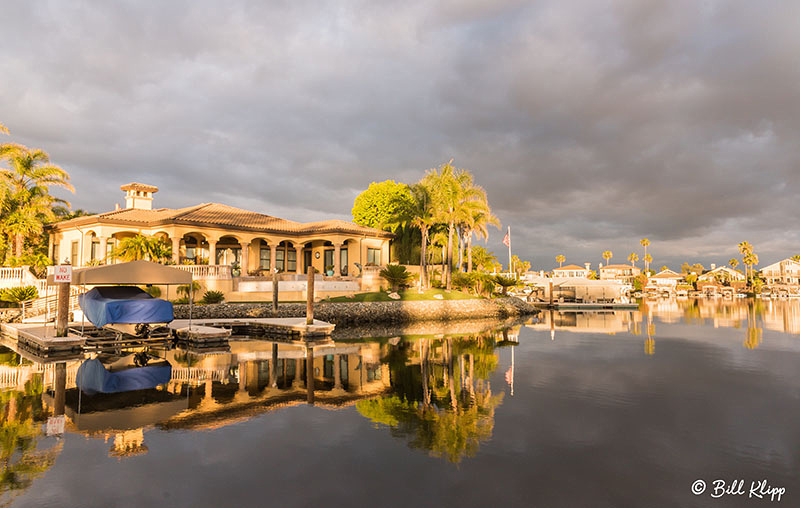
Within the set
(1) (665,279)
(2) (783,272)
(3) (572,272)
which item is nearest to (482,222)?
(3) (572,272)

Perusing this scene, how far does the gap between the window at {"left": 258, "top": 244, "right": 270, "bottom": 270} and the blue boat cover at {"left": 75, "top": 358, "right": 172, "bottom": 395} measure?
2686cm

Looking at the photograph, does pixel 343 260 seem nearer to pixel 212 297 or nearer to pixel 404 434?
pixel 212 297

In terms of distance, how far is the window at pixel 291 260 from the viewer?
150 feet

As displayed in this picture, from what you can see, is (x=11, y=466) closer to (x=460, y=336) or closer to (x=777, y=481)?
(x=777, y=481)

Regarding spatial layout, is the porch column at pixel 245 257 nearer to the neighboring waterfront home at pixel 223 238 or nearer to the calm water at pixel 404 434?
the neighboring waterfront home at pixel 223 238

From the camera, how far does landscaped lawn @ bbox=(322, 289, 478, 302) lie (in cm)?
3691

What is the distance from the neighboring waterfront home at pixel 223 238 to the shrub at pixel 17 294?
524 centimetres

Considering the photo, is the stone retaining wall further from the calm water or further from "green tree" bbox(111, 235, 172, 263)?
the calm water

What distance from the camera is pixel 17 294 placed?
2820 centimetres

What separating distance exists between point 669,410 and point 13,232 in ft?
140

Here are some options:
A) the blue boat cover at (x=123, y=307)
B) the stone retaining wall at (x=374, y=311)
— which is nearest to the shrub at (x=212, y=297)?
the stone retaining wall at (x=374, y=311)

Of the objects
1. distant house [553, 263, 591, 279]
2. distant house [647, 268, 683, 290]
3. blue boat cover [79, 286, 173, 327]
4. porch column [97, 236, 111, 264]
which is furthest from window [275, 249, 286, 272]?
distant house [647, 268, 683, 290]

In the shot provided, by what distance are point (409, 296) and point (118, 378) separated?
26437mm

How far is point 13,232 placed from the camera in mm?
34406
